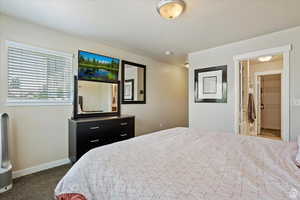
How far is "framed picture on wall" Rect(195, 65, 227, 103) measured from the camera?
3.39 metres

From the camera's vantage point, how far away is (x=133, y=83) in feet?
13.1

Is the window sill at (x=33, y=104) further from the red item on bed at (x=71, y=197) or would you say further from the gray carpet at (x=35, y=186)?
the red item on bed at (x=71, y=197)

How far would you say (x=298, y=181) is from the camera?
89 cm

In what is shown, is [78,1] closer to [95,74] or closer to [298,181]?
[95,74]

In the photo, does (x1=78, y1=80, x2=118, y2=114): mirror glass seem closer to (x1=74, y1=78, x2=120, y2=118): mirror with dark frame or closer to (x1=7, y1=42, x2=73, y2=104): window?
(x1=74, y1=78, x2=120, y2=118): mirror with dark frame

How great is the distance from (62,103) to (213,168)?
2.69m

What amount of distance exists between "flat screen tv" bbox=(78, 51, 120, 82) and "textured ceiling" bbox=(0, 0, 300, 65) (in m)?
0.39

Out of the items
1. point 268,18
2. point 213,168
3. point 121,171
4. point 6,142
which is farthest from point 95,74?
point 268,18

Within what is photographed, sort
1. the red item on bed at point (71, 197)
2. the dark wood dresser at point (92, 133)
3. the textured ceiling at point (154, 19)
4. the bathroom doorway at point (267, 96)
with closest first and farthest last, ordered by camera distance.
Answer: the red item on bed at point (71, 197) < the textured ceiling at point (154, 19) < the dark wood dresser at point (92, 133) < the bathroom doorway at point (267, 96)

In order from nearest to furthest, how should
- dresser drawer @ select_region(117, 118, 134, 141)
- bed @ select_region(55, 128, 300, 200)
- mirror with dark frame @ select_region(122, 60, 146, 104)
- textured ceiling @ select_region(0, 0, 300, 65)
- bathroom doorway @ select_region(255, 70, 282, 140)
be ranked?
bed @ select_region(55, 128, 300, 200)
textured ceiling @ select_region(0, 0, 300, 65)
dresser drawer @ select_region(117, 118, 134, 141)
mirror with dark frame @ select_region(122, 60, 146, 104)
bathroom doorway @ select_region(255, 70, 282, 140)

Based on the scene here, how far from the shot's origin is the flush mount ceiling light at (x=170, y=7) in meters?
1.81

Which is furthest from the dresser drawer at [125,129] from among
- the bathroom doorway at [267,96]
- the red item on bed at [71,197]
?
the bathroom doorway at [267,96]

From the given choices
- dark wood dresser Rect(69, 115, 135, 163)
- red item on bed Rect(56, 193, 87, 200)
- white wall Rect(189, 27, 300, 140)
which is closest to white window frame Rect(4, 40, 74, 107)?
dark wood dresser Rect(69, 115, 135, 163)

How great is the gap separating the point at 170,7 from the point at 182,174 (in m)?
1.82
